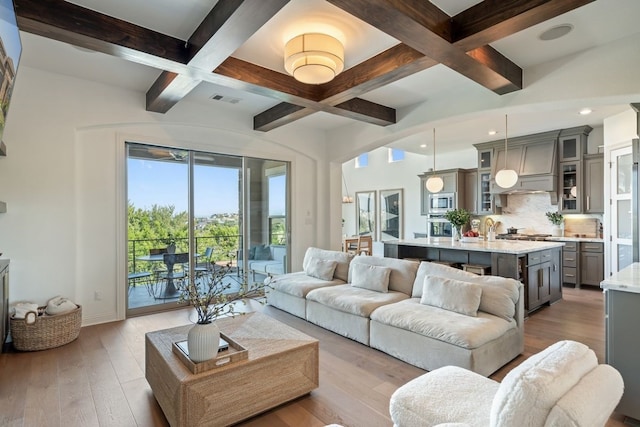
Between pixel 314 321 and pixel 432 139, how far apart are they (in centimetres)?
476

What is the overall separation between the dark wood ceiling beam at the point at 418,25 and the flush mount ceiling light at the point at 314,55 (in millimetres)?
546

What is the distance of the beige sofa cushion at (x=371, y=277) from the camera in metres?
3.93

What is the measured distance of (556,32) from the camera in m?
2.97

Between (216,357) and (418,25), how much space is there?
266 cm

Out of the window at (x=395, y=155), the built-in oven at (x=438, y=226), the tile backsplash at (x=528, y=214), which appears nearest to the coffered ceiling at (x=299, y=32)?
the tile backsplash at (x=528, y=214)

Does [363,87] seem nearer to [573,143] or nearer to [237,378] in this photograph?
[237,378]

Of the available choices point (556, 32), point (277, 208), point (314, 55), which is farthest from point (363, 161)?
point (314, 55)

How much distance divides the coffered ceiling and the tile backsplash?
4.26m

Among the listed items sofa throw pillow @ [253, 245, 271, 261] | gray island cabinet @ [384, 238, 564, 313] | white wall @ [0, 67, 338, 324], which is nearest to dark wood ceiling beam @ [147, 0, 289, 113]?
white wall @ [0, 67, 338, 324]

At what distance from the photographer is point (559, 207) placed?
6.55m

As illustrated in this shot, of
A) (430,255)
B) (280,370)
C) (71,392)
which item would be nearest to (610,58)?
(430,255)

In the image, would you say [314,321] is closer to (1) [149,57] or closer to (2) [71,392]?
(2) [71,392]

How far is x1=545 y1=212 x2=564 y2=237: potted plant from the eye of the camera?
665 cm

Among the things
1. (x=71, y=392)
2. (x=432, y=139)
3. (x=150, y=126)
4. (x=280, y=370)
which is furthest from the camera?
(x=432, y=139)
